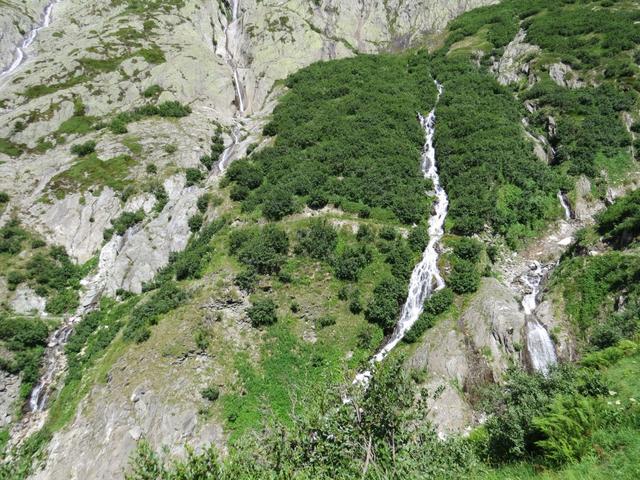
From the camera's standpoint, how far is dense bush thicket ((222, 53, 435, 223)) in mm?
41688

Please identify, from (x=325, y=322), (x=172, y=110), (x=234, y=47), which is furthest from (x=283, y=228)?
(x=234, y=47)

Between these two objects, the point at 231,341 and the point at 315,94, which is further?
the point at 315,94

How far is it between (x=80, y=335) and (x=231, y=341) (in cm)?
1828

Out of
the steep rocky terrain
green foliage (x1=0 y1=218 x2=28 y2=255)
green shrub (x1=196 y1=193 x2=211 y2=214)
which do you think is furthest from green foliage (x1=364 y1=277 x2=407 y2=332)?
green foliage (x1=0 y1=218 x2=28 y2=255)

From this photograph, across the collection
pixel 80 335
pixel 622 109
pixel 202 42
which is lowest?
pixel 80 335

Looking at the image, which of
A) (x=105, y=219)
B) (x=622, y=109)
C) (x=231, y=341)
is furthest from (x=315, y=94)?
(x=231, y=341)

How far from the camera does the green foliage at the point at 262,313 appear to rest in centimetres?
3194

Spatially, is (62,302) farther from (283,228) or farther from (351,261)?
(351,261)

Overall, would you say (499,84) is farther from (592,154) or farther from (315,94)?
(315,94)

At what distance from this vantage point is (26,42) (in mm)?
97500

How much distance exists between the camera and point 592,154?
42.2 m

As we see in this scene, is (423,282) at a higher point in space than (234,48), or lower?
lower

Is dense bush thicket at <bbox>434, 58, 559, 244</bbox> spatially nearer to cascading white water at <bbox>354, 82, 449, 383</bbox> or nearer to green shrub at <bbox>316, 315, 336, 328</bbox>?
cascading white water at <bbox>354, 82, 449, 383</bbox>

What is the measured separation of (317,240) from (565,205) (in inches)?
1033
